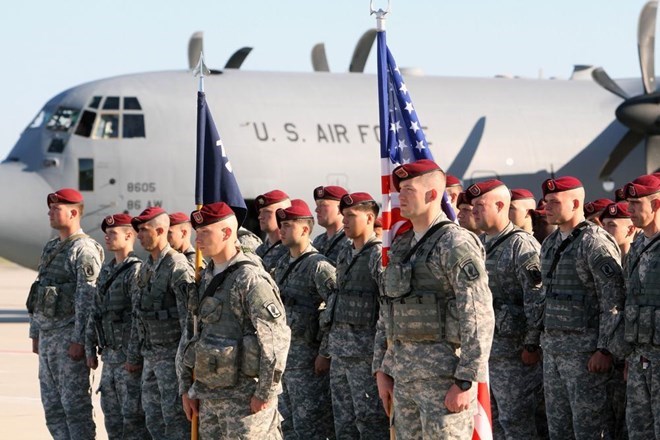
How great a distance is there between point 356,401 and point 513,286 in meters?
1.43

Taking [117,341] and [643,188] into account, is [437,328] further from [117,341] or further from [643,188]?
[117,341]

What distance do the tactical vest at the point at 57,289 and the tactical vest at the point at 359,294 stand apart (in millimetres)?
2271

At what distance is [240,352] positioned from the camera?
725cm

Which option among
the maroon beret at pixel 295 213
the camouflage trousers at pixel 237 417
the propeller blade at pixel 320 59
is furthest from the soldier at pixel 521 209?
the propeller blade at pixel 320 59

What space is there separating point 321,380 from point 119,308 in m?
1.67

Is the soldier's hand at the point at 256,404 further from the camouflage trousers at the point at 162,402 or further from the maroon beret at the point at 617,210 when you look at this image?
the maroon beret at the point at 617,210

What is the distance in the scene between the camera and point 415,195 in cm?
680

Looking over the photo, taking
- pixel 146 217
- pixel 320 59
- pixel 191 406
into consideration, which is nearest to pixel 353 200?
pixel 146 217

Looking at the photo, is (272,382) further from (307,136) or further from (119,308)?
(307,136)

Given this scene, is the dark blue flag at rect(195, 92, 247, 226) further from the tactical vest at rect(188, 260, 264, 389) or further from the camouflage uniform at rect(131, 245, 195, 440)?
the tactical vest at rect(188, 260, 264, 389)

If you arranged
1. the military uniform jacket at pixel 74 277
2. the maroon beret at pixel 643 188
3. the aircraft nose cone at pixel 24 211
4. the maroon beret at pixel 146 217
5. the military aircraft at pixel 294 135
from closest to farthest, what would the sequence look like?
the maroon beret at pixel 643 188, the maroon beret at pixel 146 217, the military uniform jacket at pixel 74 277, the aircraft nose cone at pixel 24 211, the military aircraft at pixel 294 135

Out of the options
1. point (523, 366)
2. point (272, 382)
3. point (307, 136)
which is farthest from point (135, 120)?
point (272, 382)

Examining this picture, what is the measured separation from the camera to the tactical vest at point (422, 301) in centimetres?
669

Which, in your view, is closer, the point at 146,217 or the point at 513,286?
the point at 513,286
